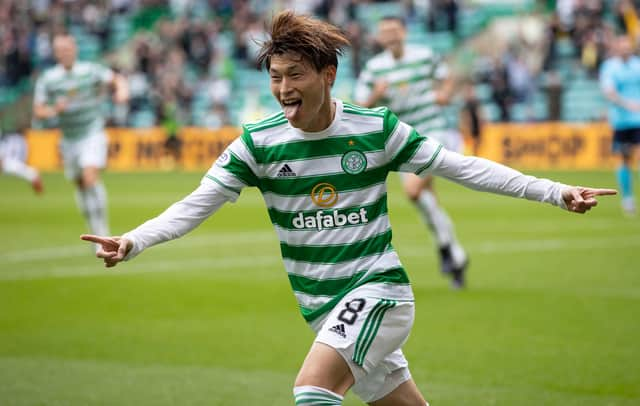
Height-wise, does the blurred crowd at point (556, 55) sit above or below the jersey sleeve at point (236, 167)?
below

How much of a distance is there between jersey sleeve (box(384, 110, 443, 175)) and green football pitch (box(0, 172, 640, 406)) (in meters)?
2.28

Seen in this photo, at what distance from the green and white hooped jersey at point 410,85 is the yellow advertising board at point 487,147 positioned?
18356 mm

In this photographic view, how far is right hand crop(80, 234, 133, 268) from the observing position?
490 centimetres

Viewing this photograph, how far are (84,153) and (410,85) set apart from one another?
552cm

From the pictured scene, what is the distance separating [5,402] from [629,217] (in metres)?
13.7

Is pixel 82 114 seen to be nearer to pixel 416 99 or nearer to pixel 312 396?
pixel 416 99

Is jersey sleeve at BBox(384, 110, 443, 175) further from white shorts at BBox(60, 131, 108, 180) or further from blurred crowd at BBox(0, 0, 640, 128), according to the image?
blurred crowd at BBox(0, 0, 640, 128)

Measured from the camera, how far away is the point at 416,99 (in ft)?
40.3

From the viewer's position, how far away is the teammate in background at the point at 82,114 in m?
15.6

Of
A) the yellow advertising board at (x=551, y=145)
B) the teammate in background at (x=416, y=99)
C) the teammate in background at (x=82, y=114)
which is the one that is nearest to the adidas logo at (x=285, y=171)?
the teammate in background at (x=416, y=99)

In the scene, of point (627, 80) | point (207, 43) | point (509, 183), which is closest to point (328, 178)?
point (509, 183)

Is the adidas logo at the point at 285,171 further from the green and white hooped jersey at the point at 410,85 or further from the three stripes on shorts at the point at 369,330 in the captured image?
the green and white hooped jersey at the point at 410,85

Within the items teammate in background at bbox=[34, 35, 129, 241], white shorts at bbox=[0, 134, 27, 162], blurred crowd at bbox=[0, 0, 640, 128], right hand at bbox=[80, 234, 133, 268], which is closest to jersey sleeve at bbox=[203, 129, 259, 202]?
right hand at bbox=[80, 234, 133, 268]

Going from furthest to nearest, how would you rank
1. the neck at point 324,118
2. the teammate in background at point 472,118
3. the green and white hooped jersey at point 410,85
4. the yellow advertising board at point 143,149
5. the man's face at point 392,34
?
the yellow advertising board at point 143,149, the teammate in background at point 472,118, the man's face at point 392,34, the green and white hooped jersey at point 410,85, the neck at point 324,118
